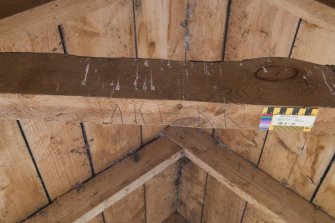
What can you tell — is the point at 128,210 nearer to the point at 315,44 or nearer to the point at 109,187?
the point at 109,187

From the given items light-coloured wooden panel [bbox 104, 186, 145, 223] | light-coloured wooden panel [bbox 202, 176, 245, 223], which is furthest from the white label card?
light-coloured wooden panel [bbox 104, 186, 145, 223]

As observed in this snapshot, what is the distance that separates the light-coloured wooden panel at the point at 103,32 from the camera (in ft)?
4.92

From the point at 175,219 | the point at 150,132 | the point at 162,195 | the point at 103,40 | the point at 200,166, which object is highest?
the point at 103,40

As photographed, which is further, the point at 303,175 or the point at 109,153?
the point at 109,153

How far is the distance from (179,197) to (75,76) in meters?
1.87

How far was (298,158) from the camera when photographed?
5.92 ft

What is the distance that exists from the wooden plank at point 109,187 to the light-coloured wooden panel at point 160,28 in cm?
57

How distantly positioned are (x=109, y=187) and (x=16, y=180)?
1.58ft

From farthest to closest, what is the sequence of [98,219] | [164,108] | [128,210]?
[128,210], [98,219], [164,108]

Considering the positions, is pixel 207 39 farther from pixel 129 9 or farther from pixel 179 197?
pixel 179 197

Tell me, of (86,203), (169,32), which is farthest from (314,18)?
(86,203)

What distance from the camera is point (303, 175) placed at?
183 centimetres

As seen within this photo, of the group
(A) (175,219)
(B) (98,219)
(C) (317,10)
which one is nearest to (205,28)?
(C) (317,10)

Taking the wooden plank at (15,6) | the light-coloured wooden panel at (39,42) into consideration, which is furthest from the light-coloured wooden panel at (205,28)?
the wooden plank at (15,6)
